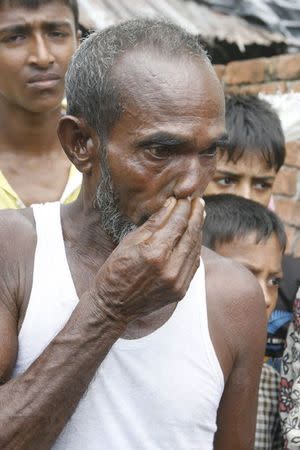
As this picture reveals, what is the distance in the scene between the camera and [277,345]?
10.2 feet

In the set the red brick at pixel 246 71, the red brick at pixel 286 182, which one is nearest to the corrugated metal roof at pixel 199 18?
the red brick at pixel 246 71

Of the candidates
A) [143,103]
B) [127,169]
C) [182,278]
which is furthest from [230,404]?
[143,103]

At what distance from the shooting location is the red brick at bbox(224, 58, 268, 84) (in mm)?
5160

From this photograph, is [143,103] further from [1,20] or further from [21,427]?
[1,20]

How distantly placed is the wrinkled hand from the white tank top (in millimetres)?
170

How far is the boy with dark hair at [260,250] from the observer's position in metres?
2.95

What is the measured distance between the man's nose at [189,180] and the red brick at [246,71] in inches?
133

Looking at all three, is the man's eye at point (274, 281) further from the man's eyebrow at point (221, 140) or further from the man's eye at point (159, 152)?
the man's eye at point (159, 152)

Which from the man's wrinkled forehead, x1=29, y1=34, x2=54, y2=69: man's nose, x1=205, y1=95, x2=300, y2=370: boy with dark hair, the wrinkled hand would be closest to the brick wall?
x1=205, y1=95, x2=300, y2=370: boy with dark hair

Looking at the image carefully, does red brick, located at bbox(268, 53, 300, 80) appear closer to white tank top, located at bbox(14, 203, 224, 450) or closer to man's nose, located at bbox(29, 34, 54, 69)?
man's nose, located at bbox(29, 34, 54, 69)

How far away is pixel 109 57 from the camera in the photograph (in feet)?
6.46

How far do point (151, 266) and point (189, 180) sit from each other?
27 cm

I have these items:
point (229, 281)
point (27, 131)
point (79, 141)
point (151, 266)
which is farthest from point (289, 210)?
point (151, 266)

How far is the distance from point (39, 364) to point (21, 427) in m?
0.15
